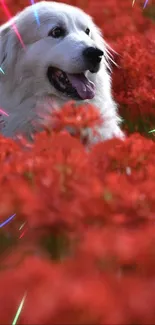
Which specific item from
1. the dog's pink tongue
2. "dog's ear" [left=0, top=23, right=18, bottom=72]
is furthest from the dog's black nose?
"dog's ear" [left=0, top=23, right=18, bottom=72]

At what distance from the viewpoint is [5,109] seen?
10.5ft

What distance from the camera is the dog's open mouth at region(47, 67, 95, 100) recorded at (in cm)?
292

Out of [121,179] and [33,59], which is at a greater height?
[121,179]

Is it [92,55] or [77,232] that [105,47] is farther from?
[77,232]

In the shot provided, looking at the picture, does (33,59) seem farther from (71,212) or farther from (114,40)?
(71,212)

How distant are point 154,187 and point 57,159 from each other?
0.55 ft

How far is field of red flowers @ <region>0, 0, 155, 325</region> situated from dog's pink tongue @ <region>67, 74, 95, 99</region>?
164 centimetres

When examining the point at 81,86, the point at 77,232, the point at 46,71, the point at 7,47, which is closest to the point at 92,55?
the point at 81,86

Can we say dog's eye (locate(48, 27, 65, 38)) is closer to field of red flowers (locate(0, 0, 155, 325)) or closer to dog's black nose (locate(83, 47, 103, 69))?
dog's black nose (locate(83, 47, 103, 69))

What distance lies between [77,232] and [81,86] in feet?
7.19

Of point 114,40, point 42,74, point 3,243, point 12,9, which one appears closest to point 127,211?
point 3,243

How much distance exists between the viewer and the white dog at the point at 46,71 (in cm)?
294

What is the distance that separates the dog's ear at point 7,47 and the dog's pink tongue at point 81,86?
43 centimetres

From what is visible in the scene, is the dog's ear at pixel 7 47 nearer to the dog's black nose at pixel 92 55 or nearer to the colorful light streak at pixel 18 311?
the dog's black nose at pixel 92 55
